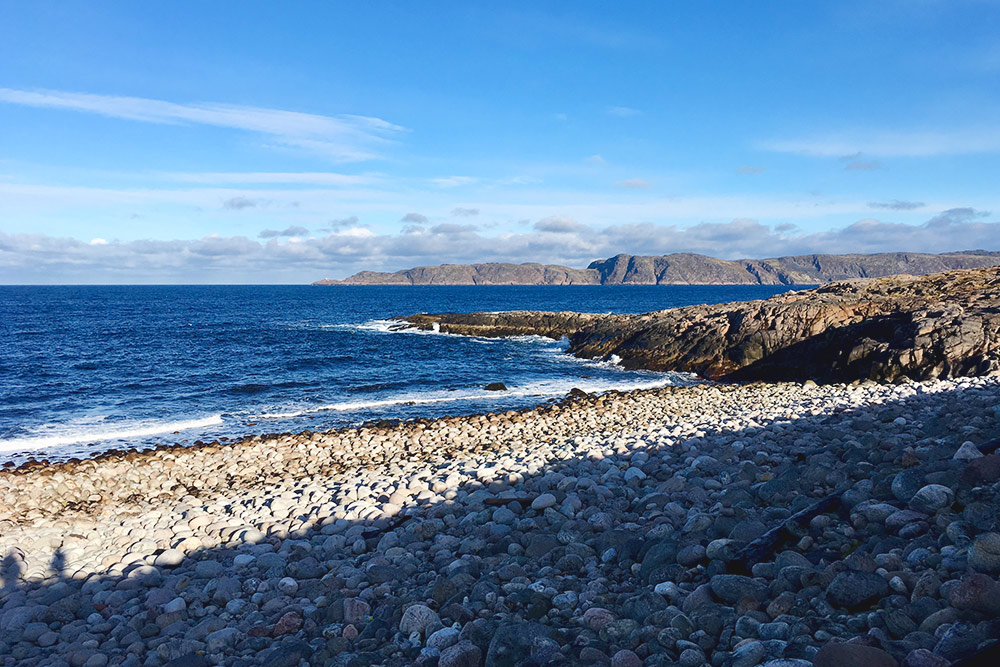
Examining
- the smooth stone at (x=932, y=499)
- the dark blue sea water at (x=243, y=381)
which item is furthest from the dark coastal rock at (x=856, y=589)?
the dark blue sea water at (x=243, y=381)

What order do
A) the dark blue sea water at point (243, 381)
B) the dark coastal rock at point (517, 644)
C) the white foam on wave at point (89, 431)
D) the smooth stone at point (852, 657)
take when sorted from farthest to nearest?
the dark blue sea water at point (243, 381) → the white foam on wave at point (89, 431) → the dark coastal rock at point (517, 644) → the smooth stone at point (852, 657)

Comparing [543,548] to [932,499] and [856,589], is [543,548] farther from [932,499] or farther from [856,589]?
[932,499]

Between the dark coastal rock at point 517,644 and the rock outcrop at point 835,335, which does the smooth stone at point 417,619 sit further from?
the rock outcrop at point 835,335

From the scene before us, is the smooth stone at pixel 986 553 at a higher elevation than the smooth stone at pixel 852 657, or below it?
higher

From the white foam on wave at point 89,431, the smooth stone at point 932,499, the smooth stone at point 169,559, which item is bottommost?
the white foam on wave at point 89,431

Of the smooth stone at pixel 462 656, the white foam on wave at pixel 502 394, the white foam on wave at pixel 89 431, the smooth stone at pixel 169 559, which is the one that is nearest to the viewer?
the smooth stone at pixel 462 656

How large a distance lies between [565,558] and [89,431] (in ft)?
62.1

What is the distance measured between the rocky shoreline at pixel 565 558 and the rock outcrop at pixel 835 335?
893 centimetres

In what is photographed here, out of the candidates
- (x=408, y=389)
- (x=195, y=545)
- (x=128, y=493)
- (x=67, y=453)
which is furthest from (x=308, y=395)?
(x=195, y=545)

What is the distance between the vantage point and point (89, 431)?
1872 cm

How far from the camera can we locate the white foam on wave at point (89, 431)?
56.7 feet

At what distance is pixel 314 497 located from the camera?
964 centimetres

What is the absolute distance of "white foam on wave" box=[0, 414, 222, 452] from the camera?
17.3m

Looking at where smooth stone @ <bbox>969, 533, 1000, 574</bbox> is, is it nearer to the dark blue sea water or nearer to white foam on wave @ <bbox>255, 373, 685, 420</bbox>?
the dark blue sea water
